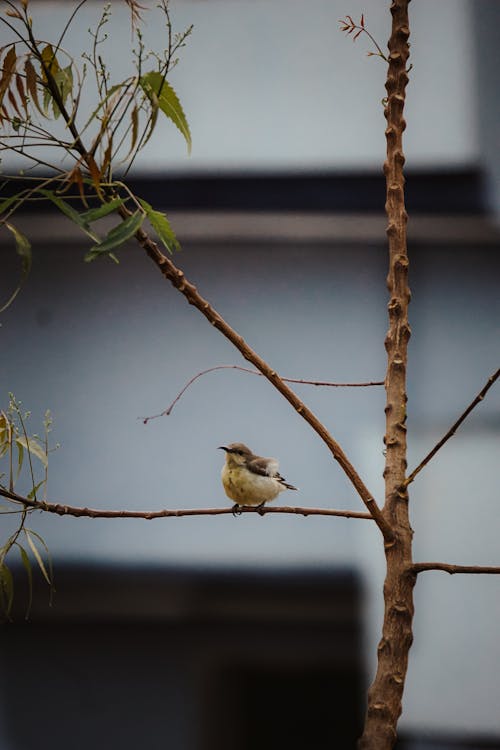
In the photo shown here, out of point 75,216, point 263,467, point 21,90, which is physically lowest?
point 263,467

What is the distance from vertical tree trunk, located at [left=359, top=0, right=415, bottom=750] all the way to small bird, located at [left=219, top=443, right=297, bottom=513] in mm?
496

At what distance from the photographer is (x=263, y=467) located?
3.82 feet

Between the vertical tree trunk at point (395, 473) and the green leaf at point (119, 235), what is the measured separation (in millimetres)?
233

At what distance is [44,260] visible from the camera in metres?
1.78

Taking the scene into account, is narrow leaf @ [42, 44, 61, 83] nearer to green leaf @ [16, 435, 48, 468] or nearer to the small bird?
green leaf @ [16, 435, 48, 468]

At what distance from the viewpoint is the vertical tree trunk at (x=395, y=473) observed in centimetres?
59

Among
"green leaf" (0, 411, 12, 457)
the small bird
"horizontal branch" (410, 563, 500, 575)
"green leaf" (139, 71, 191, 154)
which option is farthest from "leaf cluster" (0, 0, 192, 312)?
the small bird

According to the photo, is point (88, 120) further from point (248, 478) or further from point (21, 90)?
point (248, 478)

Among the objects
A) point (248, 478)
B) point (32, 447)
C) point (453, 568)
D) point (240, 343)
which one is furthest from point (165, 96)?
point (248, 478)

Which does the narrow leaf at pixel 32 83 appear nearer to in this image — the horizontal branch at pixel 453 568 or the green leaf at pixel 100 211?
the green leaf at pixel 100 211

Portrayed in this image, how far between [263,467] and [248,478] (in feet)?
0.13

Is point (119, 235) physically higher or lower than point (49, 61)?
lower

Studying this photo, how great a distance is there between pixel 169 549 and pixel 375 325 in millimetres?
614

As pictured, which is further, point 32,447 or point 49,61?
point 32,447
